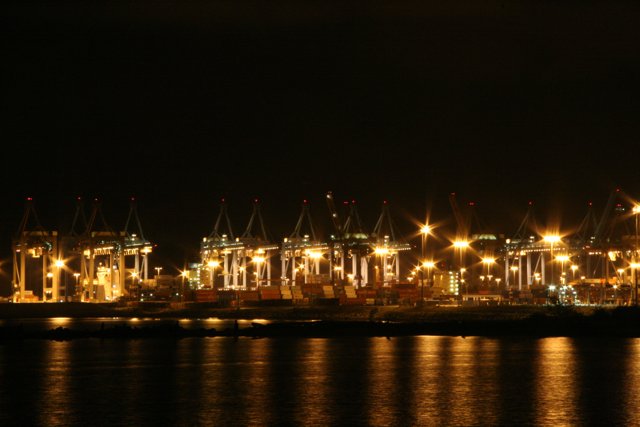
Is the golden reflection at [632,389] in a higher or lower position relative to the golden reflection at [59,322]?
higher

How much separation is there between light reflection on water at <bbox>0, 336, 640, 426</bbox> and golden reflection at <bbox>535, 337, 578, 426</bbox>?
0.04 metres

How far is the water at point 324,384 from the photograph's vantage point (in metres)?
20.3

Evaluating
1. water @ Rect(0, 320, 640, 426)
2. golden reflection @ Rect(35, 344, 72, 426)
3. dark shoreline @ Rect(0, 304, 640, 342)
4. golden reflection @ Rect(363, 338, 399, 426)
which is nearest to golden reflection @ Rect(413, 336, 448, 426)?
water @ Rect(0, 320, 640, 426)

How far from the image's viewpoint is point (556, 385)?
25.8 meters

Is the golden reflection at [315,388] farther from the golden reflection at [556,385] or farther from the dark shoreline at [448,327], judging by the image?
the dark shoreline at [448,327]

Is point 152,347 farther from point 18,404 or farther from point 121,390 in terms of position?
point 18,404

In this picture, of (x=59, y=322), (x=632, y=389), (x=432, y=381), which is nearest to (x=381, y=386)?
(x=432, y=381)

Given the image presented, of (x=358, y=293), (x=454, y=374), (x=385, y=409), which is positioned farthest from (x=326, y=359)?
(x=358, y=293)

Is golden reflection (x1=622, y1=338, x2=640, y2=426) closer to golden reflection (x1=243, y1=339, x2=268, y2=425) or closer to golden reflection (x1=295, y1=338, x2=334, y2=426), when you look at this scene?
golden reflection (x1=295, y1=338, x2=334, y2=426)

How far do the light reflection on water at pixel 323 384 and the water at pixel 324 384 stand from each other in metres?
0.04

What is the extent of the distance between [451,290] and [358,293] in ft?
87.0

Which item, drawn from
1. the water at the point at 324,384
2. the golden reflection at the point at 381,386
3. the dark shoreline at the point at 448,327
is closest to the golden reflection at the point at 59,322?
the dark shoreline at the point at 448,327

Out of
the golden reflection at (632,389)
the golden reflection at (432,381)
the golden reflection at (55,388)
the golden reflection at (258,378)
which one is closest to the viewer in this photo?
the golden reflection at (632,389)

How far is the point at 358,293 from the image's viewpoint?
94500 mm
